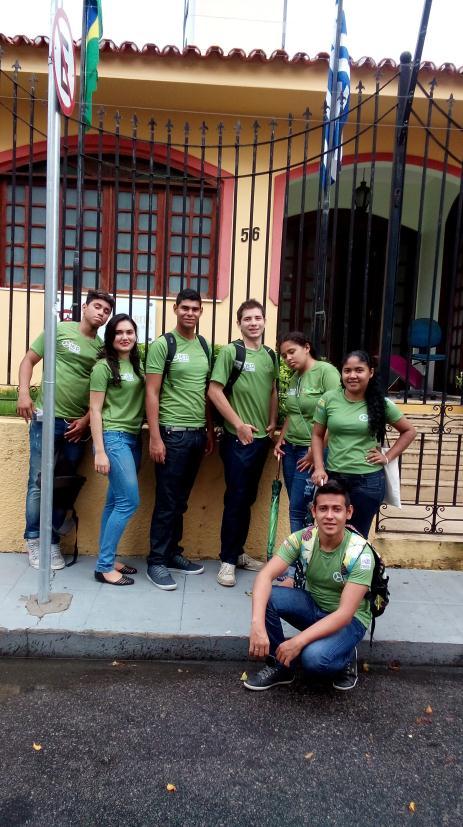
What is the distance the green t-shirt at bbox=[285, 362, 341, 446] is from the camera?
3.93 m

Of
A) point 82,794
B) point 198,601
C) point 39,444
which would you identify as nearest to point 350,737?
point 82,794

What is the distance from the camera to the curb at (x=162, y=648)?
341cm

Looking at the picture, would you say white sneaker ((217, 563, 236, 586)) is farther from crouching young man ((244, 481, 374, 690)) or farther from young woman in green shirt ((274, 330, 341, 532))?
crouching young man ((244, 481, 374, 690))

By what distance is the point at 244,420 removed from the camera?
162 inches

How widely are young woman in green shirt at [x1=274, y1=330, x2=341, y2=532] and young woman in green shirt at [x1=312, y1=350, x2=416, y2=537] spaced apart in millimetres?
212

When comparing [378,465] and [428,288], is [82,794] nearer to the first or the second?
[378,465]

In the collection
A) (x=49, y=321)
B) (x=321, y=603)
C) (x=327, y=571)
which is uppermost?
(x=49, y=321)

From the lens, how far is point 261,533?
15.3 feet

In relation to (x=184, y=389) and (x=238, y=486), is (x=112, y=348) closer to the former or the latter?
(x=184, y=389)

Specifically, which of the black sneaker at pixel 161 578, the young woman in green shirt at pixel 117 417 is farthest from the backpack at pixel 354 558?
the young woman in green shirt at pixel 117 417

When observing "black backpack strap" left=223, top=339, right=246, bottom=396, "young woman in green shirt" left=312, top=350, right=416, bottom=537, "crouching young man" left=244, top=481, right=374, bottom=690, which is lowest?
"crouching young man" left=244, top=481, right=374, bottom=690

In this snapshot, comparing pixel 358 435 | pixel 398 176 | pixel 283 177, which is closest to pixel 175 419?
pixel 358 435

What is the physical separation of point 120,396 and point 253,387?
2.86 feet

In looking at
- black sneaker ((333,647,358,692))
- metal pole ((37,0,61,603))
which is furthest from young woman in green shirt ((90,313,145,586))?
black sneaker ((333,647,358,692))
